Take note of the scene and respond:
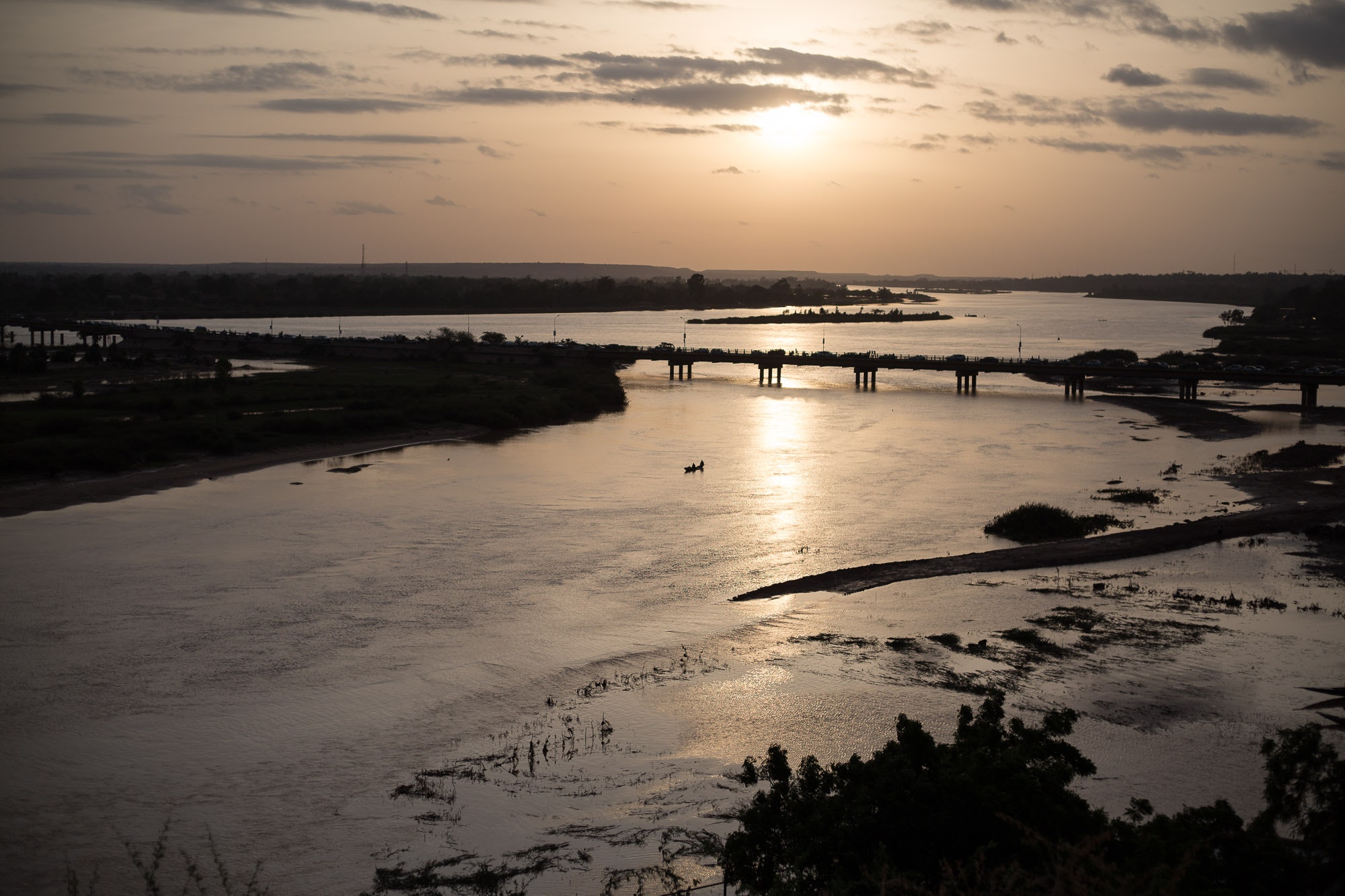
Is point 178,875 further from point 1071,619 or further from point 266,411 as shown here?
point 266,411

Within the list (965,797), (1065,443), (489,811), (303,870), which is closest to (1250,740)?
(965,797)

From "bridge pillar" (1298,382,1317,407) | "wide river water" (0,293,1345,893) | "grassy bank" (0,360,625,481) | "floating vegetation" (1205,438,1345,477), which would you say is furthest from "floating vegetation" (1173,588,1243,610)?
"bridge pillar" (1298,382,1317,407)

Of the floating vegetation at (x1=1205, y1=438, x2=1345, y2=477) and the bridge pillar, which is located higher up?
the bridge pillar

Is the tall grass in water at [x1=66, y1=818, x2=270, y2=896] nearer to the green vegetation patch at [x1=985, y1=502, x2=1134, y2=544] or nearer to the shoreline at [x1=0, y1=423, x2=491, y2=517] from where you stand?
the shoreline at [x1=0, y1=423, x2=491, y2=517]

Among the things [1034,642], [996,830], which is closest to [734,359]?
[1034,642]

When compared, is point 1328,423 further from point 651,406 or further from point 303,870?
point 303,870

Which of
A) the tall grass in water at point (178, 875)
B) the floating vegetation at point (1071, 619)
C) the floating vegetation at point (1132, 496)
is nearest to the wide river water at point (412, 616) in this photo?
the tall grass in water at point (178, 875)

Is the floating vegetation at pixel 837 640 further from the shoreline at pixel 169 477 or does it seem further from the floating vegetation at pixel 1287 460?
the floating vegetation at pixel 1287 460
